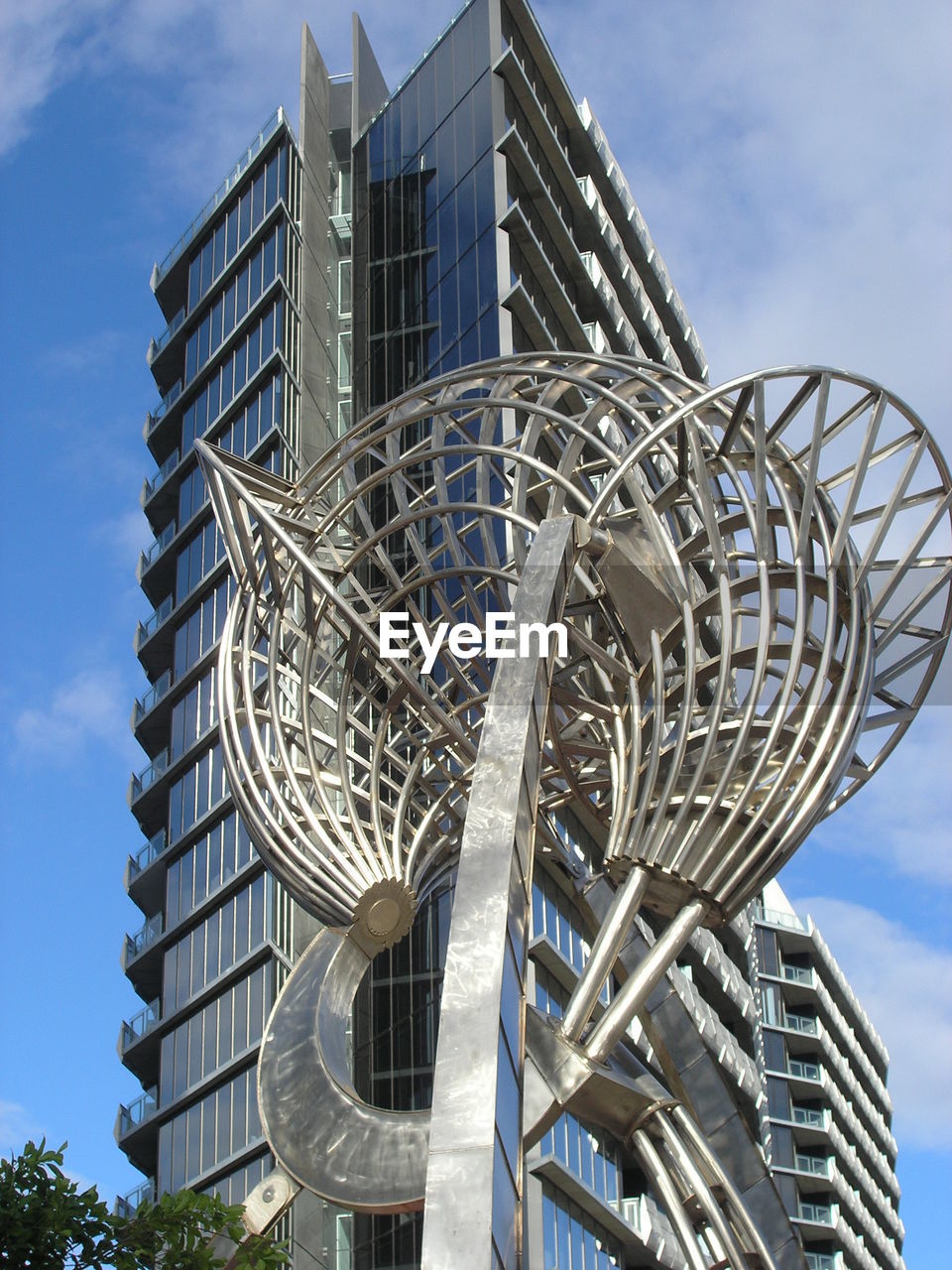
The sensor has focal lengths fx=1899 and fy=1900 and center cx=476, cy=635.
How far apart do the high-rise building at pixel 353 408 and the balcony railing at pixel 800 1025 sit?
16950 mm

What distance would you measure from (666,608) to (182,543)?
38619 mm

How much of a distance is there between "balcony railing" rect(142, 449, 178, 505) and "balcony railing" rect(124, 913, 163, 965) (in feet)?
49.6

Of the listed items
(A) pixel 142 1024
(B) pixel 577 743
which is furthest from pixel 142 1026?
(B) pixel 577 743

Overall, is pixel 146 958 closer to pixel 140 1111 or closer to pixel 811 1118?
pixel 140 1111

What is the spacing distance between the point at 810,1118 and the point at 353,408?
129ft

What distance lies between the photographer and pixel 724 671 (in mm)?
21922

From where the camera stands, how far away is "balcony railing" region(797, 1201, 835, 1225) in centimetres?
7775

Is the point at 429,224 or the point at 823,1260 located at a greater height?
the point at 429,224

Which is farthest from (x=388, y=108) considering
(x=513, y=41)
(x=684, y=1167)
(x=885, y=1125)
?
(x=885, y=1125)

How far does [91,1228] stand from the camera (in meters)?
18.6

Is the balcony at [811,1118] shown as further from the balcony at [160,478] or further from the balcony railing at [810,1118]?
the balcony at [160,478]

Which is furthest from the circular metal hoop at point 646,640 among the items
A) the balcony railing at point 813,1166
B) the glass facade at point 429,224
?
the balcony railing at point 813,1166

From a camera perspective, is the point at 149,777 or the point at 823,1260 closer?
the point at 149,777

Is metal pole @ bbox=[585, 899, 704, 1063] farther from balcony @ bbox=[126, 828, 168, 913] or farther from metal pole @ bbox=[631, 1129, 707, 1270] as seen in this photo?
balcony @ bbox=[126, 828, 168, 913]
